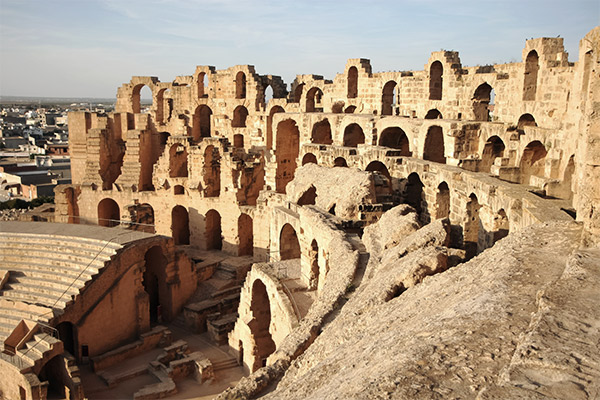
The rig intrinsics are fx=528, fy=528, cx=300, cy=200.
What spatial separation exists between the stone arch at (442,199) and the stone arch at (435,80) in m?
8.01

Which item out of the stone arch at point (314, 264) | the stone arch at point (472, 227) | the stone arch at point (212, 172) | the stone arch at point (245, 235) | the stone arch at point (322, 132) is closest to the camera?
the stone arch at point (472, 227)

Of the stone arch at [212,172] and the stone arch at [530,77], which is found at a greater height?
the stone arch at [530,77]

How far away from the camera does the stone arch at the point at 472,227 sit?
12195mm

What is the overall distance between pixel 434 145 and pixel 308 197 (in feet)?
15.6

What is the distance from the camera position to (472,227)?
487 inches

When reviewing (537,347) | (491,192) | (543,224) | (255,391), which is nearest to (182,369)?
(255,391)

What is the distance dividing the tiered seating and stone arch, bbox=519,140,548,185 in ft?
40.5

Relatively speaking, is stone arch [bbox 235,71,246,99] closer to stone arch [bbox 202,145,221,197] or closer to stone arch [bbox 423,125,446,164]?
stone arch [bbox 202,145,221,197]

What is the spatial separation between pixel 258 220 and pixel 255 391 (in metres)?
13.2

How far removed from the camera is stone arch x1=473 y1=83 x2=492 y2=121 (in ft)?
62.8

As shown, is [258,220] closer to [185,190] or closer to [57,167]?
[185,190]

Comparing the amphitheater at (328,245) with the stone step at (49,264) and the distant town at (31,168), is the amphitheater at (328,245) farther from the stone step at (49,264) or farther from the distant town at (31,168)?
the distant town at (31,168)

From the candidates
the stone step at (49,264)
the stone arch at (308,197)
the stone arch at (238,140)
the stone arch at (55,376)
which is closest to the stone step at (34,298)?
the stone step at (49,264)

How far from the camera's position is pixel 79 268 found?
16344 millimetres
